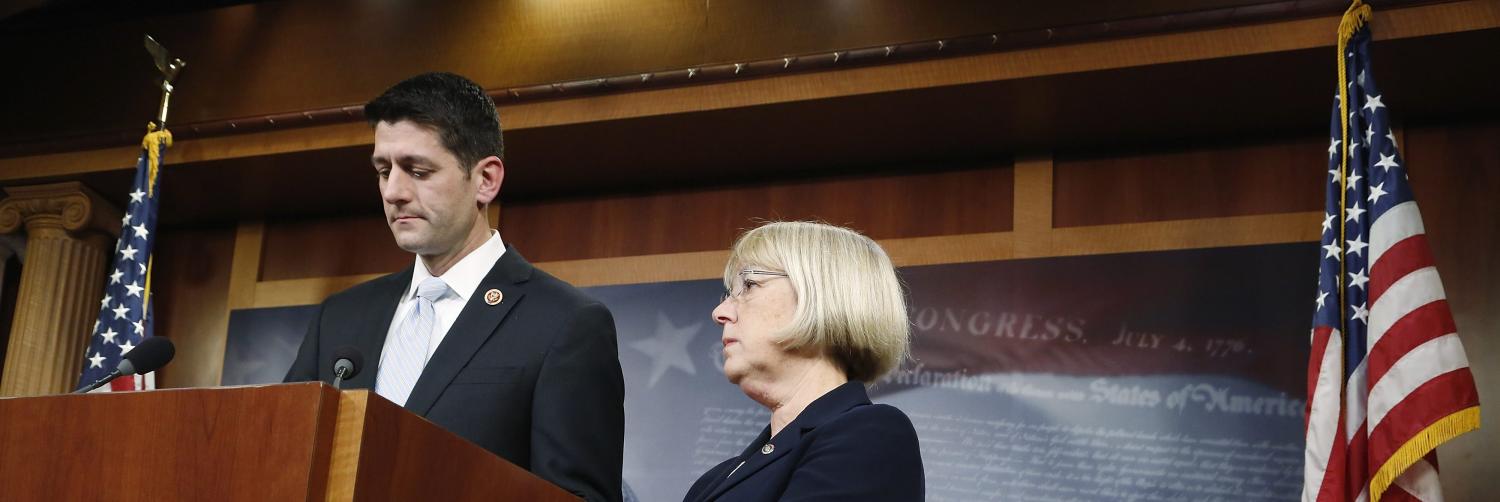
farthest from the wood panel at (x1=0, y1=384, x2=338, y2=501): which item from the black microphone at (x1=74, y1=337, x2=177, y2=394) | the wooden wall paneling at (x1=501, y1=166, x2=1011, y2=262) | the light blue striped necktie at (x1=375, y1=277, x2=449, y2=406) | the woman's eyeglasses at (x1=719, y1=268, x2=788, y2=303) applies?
the wooden wall paneling at (x1=501, y1=166, x2=1011, y2=262)

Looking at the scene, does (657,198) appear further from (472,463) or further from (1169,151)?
(472,463)

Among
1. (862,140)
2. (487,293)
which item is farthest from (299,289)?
(487,293)

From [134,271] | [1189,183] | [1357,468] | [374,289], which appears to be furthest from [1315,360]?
[134,271]

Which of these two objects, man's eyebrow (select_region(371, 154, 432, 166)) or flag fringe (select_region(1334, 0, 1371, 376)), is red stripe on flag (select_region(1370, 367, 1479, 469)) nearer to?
flag fringe (select_region(1334, 0, 1371, 376))

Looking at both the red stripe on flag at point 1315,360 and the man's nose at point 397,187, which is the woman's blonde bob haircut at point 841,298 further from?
the red stripe on flag at point 1315,360

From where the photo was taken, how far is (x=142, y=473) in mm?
1588

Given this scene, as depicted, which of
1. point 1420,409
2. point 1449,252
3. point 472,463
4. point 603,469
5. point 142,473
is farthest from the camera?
point 1449,252

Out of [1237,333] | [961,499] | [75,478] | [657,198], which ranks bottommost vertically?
[75,478]

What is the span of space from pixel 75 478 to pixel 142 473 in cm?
9

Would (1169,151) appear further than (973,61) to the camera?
Yes

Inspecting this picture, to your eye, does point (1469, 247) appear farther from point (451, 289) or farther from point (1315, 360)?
point (451, 289)

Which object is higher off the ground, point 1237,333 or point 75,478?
point 1237,333

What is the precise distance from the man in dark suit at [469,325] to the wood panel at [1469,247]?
277 cm

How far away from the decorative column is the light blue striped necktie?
3.49 meters
